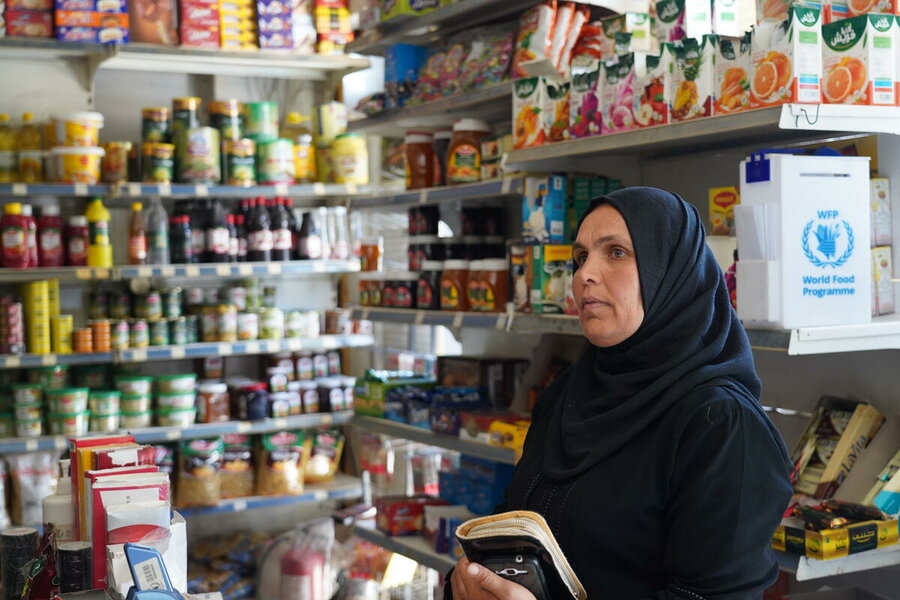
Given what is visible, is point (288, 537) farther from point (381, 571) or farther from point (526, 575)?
point (526, 575)

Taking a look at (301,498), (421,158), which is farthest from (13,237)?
(421,158)

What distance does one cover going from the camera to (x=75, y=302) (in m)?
5.36

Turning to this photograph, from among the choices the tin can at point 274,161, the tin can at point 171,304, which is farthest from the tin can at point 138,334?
the tin can at point 274,161

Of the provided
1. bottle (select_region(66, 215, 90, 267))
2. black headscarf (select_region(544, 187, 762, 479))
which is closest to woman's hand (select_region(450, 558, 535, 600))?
black headscarf (select_region(544, 187, 762, 479))

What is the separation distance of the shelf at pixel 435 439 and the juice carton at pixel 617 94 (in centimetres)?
120

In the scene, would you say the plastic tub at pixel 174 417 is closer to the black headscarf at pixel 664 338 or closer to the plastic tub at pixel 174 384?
the plastic tub at pixel 174 384

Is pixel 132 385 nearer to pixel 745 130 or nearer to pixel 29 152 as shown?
pixel 29 152

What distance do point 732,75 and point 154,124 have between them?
348 cm

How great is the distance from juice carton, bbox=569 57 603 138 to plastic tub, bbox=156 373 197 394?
2.84 meters

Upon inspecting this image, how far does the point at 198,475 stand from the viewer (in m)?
5.03

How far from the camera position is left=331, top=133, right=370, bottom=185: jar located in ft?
17.5

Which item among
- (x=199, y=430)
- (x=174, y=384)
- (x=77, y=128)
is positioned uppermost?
(x=77, y=128)

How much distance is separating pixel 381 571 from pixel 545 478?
3278 mm

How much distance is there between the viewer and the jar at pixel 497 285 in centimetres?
352
